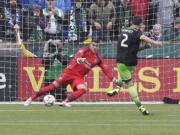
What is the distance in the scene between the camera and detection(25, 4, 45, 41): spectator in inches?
836

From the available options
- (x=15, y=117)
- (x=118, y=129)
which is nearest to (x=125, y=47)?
(x=15, y=117)

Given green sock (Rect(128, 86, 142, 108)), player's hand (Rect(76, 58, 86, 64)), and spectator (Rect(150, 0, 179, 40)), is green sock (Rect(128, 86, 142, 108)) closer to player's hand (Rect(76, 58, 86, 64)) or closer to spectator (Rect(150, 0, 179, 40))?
player's hand (Rect(76, 58, 86, 64))

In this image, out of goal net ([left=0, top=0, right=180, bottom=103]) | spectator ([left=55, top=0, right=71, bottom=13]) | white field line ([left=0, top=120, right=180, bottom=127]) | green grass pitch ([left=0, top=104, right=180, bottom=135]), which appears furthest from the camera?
spectator ([left=55, top=0, right=71, bottom=13])

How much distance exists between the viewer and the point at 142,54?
67.8 feet

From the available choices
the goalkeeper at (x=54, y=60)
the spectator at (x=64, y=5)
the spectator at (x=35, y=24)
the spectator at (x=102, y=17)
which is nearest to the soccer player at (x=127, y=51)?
the goalkeeper at (x=54, y=60)

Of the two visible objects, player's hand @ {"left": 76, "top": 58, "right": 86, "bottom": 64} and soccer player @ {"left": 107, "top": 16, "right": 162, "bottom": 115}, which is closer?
soccer player @ {"left": 107, "top": 16, "right": 162, "bottom": 115}

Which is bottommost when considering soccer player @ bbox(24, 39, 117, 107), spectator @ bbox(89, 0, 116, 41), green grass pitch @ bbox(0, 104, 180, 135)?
green grass pitch @ bbox(0, 104, 180, 135)

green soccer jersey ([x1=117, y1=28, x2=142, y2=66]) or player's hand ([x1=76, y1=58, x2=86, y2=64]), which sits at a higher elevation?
green soccer jersey ([x1=117, y1=28, x2=142, y2=66])

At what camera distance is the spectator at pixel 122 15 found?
21.2 meters

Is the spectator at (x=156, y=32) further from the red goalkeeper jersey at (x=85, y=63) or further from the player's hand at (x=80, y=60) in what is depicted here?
the player's hand at (x=80, y=60)

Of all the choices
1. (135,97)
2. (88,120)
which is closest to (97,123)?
(88,120)

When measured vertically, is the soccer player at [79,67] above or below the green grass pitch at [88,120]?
above

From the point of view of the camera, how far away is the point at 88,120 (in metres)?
14.0

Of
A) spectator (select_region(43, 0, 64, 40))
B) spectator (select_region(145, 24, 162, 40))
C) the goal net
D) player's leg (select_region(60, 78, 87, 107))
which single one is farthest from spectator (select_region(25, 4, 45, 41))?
player's leg (select_region(60, 78, 87, 107))
